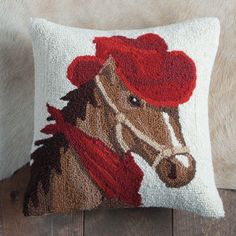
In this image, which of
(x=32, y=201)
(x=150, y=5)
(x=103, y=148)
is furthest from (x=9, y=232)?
(x=150, y=5)

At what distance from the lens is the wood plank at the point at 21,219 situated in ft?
2.86

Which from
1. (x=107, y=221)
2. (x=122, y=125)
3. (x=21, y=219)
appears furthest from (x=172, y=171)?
(x=21, y=219)

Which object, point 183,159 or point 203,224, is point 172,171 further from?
point 203,224

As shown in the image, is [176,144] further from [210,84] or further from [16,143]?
[16,143]

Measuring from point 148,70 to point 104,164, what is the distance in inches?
6.6

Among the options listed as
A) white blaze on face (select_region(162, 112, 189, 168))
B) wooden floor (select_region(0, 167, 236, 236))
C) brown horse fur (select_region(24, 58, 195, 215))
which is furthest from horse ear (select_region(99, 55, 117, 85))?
wooden floor (select_region(0, 167, 236, 236))

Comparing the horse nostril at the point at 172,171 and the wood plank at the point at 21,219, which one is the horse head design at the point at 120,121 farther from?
the wood plank at the point at 21,219

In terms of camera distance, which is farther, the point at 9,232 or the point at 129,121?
the point at 9,232

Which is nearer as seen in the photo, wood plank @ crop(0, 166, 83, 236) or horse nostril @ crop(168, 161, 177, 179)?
horse nostril @ crop(168, 161, 177, 179)

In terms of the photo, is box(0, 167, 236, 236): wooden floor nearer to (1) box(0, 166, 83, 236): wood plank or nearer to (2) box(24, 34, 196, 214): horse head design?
(1) box(0, 166, 83, 236): wood plank

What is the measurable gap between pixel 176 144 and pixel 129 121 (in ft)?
0.27

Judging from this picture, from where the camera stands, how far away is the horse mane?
0.72 meters

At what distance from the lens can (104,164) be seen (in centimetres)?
72

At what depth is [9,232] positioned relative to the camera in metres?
0.88
